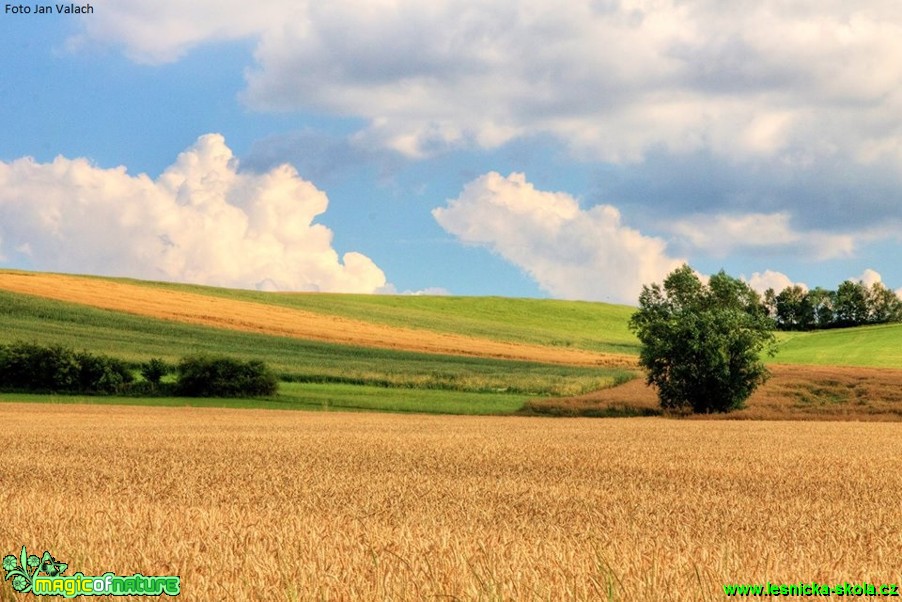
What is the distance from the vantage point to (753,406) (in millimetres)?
48094

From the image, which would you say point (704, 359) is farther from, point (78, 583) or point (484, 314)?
point (484, 314)

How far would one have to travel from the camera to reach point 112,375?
49.5 meters

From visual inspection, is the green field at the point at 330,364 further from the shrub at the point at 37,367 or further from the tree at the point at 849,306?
the tree at the point at 849,306

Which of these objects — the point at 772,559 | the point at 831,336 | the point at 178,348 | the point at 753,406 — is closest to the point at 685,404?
the point at 753,406

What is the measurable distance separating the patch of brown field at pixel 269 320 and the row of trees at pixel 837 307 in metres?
69.3

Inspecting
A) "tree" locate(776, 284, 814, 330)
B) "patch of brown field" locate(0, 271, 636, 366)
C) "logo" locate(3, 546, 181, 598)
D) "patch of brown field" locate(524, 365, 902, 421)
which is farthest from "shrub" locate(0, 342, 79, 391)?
"tree" locate(776, 284, 814, 330)

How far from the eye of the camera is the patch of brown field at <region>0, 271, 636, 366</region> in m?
79.1

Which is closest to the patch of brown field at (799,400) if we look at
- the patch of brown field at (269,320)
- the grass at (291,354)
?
the grass at (291,354)

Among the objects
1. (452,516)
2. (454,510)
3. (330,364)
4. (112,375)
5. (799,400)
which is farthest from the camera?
(330,364)

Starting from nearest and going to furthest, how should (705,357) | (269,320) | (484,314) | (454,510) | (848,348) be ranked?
(454,510) < (705,357) < (269,320) < (848,348) < (484,314)

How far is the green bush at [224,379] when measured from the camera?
1970 inches

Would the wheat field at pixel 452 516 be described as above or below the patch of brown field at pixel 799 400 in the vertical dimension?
above

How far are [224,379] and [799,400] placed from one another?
1189 inches

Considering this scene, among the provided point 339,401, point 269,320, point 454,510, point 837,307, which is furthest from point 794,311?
point 454,510
